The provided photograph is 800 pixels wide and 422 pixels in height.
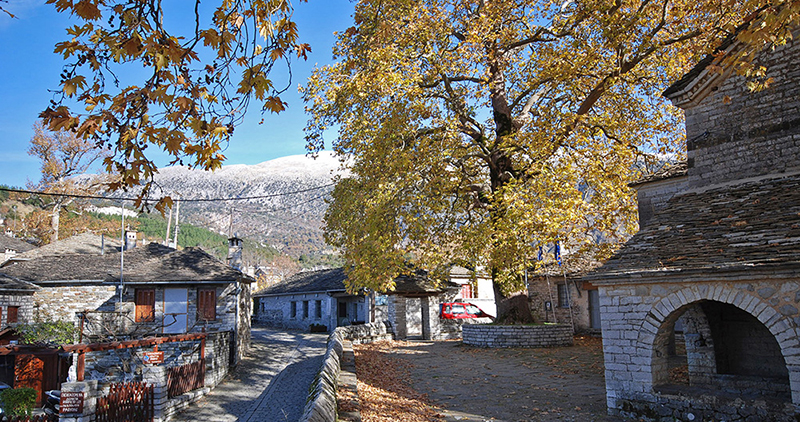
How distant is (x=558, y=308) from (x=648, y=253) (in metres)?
18.3

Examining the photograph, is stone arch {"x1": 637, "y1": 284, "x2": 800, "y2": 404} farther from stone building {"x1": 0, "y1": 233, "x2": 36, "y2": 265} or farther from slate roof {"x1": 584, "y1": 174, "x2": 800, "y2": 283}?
stone building {"x1": 0, "y1": 233, "x2": 36, "y2": 265}

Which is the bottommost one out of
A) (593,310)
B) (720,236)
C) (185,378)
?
(185,378)

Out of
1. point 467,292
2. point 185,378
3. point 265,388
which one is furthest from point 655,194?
point 467,292

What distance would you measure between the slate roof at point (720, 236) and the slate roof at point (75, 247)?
31.0 meters

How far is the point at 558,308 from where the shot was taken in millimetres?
26641

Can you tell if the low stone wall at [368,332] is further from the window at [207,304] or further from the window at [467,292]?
the window at [467,292]

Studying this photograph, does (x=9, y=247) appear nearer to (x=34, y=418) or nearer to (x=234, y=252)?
(x=234, y=252)

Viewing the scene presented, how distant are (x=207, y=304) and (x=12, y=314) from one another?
28.2 feet

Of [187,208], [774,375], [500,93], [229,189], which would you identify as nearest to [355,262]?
[500,93]

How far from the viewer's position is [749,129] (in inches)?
402

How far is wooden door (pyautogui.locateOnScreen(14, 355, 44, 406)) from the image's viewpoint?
17891mm

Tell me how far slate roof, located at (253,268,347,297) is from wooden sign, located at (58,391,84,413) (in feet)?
60.5

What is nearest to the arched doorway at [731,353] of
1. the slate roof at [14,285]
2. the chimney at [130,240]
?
the slate roof at [14,285]

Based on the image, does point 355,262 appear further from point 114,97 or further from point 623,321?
point 114,97
